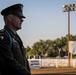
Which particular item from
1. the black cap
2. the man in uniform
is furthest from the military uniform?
the black cap

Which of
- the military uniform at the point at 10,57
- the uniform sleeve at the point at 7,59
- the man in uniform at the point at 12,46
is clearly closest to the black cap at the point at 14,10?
the man in uniform at the point at 12,46

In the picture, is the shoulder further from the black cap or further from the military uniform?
the black cap

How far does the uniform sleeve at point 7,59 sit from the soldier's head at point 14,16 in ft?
0.83

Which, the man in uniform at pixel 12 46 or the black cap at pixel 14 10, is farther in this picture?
the black cap at pixel 14 10

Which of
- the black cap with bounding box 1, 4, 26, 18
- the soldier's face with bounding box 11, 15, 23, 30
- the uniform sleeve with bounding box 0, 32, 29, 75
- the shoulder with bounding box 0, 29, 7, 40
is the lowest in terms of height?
the uniform sleeve with bounding box 0, 32, 29, 75

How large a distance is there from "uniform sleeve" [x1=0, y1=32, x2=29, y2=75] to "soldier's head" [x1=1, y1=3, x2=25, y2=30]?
0.83 feet

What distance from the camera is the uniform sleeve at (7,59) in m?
3.28

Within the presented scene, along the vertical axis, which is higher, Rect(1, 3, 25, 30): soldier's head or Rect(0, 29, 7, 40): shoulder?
Rect(1, 3, 25, 30): soldier's head

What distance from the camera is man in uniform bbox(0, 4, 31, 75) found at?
329 cm

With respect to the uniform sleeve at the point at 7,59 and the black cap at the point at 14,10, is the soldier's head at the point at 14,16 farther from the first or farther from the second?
the uniform sleeve at the point at 7,59

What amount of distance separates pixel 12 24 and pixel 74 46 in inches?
1342

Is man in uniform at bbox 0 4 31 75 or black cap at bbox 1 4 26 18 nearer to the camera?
man in uniform at bbox 0 4 31 75

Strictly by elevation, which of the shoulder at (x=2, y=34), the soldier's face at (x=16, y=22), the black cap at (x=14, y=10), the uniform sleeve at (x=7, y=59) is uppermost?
the black cap at (x=14, y=10)

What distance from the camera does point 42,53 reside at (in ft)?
258
